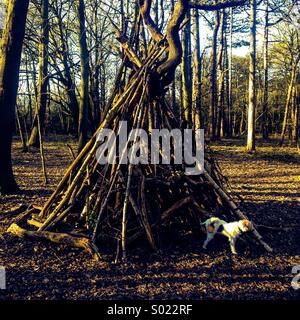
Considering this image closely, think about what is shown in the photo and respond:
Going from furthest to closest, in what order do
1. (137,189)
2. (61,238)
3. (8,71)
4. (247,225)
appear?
(8,71) → (137,189) → (61,238) → (247,225)

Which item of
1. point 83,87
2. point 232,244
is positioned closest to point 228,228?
point 232,244

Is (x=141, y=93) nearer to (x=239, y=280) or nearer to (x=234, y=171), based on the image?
(x=239, y=280)

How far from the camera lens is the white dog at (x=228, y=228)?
13.8ft

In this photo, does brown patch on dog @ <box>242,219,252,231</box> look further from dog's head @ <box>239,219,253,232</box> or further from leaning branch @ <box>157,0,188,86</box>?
leaning branch @ <box>157,0,188,86</box>

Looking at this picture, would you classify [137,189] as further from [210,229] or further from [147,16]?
[147,16]

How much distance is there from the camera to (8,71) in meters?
6.80

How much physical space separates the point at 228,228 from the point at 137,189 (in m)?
1.18

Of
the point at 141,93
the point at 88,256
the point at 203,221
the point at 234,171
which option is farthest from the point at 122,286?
the point at 234,171

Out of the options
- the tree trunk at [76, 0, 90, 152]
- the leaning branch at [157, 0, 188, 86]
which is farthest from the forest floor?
the tree trunk at [76, 0, 90, 152]

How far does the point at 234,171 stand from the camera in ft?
34.8

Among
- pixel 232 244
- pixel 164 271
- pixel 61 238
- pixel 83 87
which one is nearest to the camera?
pixel 164 271

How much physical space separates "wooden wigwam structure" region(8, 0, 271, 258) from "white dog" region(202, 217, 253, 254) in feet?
0.79

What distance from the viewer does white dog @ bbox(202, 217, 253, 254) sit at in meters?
4.20

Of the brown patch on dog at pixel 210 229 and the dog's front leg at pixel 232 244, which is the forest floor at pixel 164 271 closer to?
the dog's front leg at pixel 232 244
